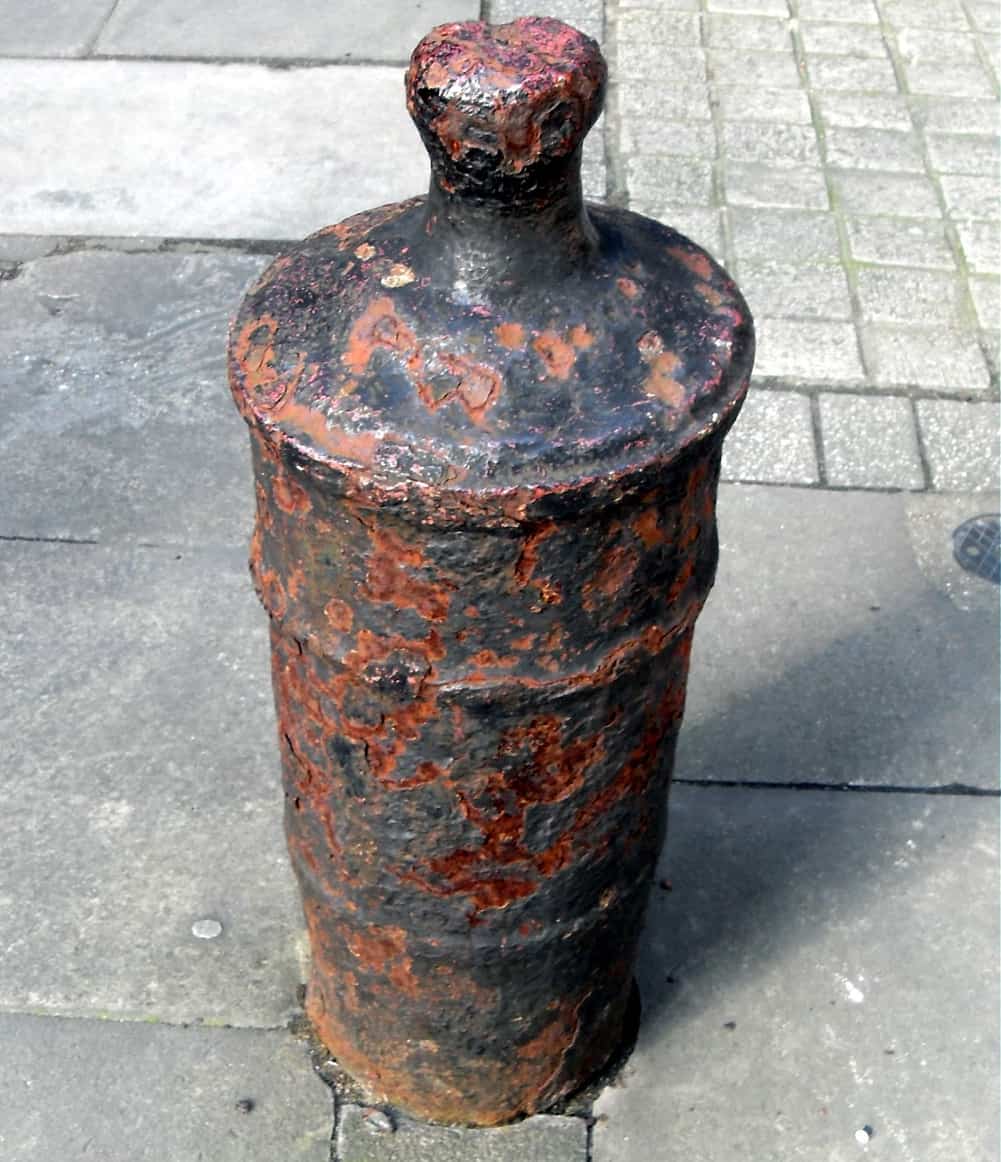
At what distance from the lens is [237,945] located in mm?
2939

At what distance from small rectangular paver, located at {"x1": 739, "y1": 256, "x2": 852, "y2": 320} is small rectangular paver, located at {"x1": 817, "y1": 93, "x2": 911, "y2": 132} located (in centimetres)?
99

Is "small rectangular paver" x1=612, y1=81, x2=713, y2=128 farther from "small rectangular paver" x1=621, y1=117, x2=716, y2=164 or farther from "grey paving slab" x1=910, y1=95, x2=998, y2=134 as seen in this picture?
"grey paving slab" x1=910, y1=95, x2=998, y2=134

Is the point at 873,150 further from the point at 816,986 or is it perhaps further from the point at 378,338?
the point at 378,338

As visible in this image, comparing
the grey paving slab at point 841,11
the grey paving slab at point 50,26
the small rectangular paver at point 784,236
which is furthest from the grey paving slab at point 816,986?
the grey paving slab at point 50,26

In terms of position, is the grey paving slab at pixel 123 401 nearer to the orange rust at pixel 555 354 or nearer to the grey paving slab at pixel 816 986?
the grey paving slab at pixel 816 986

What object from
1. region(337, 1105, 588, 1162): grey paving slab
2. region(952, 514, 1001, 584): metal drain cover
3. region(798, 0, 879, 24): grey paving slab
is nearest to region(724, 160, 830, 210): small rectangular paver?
region(798, 0, 879, 24): grey paving slab

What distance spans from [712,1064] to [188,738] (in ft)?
4.27

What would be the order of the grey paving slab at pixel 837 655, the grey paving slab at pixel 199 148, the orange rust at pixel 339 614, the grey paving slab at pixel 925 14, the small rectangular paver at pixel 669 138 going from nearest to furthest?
the orange rust at pixel 339 614 < the grey paving slab at pixel 837 655 < the grey paving slab at pixel 199 148 < the small rectangular paver at pixel 669 138 < the grey paving slab at pixel 925 14

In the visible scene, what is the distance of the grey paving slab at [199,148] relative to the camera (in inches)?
193

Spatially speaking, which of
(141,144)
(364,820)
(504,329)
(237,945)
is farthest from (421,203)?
(141,144)

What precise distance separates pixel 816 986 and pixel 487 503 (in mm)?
1604

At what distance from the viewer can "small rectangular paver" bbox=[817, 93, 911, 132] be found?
541cm

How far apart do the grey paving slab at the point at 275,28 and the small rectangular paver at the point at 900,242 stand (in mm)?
1891

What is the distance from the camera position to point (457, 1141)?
2.64m
